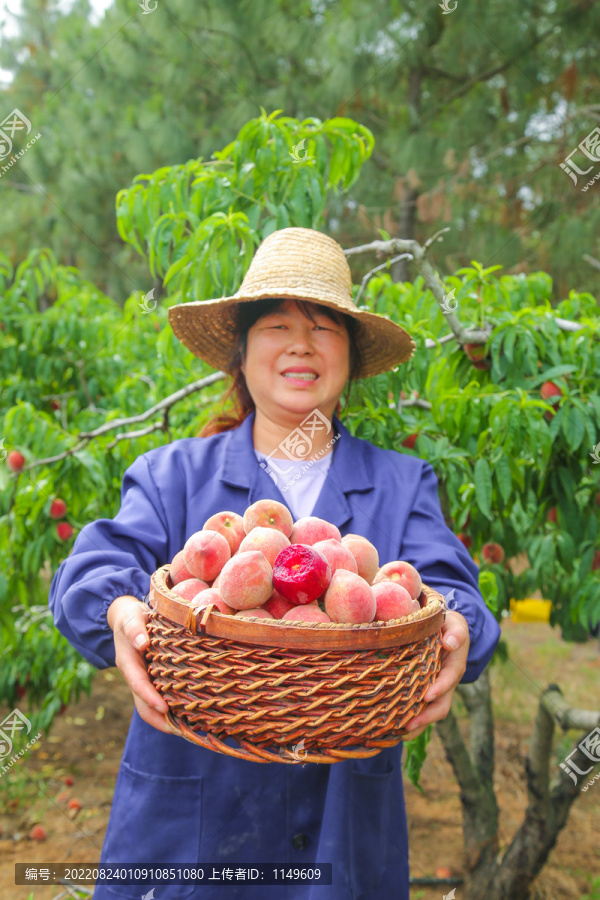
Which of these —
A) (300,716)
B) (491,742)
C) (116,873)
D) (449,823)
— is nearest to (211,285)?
(300,716)

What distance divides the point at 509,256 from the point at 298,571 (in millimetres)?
6837

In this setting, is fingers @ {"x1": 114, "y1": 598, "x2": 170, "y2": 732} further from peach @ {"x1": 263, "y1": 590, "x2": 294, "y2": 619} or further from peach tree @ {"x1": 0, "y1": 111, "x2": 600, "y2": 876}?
peach tree @ {"x1": 0, "y1": 111, "x2": 600, "y2": 876}

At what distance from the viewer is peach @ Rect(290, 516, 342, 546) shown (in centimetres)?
148

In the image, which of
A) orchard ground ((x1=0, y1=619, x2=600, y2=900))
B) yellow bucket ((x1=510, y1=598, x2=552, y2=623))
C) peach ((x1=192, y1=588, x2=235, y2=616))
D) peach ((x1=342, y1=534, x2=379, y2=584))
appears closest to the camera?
peach ((x1=192, y1=588, x2=235, y2=616))

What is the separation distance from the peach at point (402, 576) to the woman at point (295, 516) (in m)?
0.13

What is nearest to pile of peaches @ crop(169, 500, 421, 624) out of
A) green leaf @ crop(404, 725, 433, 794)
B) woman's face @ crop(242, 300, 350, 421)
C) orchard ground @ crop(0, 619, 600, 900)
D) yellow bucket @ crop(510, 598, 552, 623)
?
woman's face @ crop(242, 300, 350, 421)

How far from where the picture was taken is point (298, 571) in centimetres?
129

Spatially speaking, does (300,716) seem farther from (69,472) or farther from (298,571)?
(69,472)

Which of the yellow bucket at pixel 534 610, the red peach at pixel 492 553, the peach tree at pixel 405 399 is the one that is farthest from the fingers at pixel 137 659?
the yellow bucket at pixel 534 610

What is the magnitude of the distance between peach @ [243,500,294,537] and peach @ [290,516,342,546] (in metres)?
0.02

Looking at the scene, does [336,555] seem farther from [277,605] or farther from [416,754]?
[416,754]

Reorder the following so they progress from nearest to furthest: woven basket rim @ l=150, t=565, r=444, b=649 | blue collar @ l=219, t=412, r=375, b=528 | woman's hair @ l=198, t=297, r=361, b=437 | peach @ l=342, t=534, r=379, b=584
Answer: woven basket rim @ l=150, t=565, r=444, b=649 < peach @ l=342, t=534, r=379, b=584 < blue collar @ l=219, t=412, r=375, b=528 < woman's hair @ l=198, t=297, r=361, b=437

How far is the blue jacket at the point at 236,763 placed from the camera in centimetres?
155

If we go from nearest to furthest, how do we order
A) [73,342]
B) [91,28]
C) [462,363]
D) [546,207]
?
[462,363] → [73,342] → [546,207] → [91,28]
